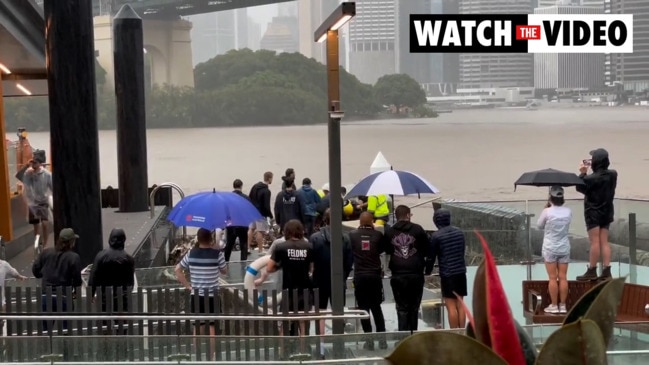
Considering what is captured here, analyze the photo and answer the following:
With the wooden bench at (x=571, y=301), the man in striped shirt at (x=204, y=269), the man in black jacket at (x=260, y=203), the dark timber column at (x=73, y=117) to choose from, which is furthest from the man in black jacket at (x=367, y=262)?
Answer: the man in black jacket at (x=260, y=203)

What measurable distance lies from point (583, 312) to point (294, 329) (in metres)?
5.42

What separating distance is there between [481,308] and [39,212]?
1136 centimetres

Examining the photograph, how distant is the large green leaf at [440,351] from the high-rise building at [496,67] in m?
87.4

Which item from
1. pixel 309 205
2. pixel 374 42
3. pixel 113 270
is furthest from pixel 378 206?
pixel 374 42

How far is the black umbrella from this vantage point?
366 inches

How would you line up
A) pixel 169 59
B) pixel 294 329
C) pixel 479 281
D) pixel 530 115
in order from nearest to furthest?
pixel 479 281, pixel 294 329, pixel 169 59, pixel 530 115

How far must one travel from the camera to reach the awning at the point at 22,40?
13.4 meters

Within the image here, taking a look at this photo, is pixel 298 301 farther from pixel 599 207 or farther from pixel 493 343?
pixel 493 343

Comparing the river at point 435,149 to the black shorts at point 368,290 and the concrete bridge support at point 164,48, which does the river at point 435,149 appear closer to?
the concrete bridge support at point 164,48

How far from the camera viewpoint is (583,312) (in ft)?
4.75

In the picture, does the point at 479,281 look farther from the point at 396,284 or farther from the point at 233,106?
the point at 233,106

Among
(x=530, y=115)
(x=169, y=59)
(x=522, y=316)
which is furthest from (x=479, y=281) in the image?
(x=530, y=115)

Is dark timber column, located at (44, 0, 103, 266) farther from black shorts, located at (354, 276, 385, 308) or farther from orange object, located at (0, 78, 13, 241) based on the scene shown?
black shorts, located at (354, 276, 385, 308)

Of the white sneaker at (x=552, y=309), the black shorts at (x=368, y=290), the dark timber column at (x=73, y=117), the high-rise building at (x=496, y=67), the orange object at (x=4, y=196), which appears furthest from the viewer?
the high-rise building at (x=496, y=67)
